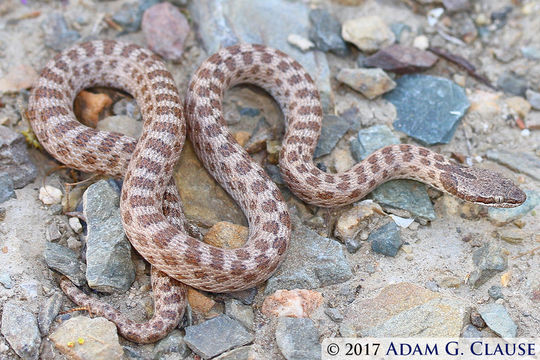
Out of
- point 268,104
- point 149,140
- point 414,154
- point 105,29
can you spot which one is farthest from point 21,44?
point 414,154

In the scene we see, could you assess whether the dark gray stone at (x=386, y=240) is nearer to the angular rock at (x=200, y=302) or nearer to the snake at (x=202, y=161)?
the snake at (x=202, y=161)

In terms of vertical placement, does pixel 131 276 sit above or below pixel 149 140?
below

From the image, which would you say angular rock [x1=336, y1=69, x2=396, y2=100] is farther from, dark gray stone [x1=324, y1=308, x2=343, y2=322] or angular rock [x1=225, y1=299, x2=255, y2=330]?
angular rock [x1=225, y1=299, x2=255, y2=330]

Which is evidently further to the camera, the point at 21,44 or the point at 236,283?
the point at 21,44

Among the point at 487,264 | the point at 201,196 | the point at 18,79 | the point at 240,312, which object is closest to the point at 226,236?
the point at 201,196

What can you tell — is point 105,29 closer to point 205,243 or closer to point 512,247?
point 205,243

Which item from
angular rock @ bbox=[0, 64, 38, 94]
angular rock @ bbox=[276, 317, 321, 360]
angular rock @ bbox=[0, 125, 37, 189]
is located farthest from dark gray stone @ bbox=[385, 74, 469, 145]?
angular rock @ bbox=[0, 64, 38, 94]

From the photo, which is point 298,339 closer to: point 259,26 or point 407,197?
point 407,197
